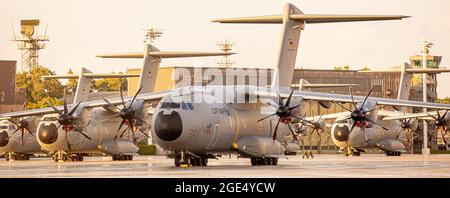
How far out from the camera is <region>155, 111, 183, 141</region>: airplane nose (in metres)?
39.7

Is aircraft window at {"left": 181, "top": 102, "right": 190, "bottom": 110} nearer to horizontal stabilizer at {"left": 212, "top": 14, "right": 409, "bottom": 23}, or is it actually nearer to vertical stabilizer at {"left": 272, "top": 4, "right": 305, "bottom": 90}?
horizontal stabilizer at {"left": 212, "top": 14, "right": 409, "bottom": 23}

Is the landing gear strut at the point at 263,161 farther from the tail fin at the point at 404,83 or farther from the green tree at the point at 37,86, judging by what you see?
the green tree at the point at 37,86

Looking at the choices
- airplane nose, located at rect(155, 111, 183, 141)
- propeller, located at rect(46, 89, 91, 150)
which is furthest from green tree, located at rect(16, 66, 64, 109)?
airplane nose, located at rect(155, 111, 183, 141)

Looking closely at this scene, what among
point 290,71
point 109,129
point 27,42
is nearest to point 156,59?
point 109,129

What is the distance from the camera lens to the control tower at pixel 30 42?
A: 86.6 metres

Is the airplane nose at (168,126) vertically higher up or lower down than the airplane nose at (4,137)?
higher up

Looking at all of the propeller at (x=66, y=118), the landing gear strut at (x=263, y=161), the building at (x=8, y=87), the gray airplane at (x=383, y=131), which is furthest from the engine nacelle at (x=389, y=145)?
the building at (x=8, y=87)

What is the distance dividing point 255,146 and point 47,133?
1377 cm

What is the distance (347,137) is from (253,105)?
21804 millimetres

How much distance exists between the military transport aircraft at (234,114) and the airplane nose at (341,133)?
58.4 feet

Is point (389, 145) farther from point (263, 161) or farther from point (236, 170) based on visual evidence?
point (236, 170)

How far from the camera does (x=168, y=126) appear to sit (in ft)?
130

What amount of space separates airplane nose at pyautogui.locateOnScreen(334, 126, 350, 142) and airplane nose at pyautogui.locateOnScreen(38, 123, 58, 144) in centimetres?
2381

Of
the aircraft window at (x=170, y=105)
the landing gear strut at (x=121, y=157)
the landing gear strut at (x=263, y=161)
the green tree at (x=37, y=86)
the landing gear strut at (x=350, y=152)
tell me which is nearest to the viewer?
the aircraft window at (x=170, y=105)
